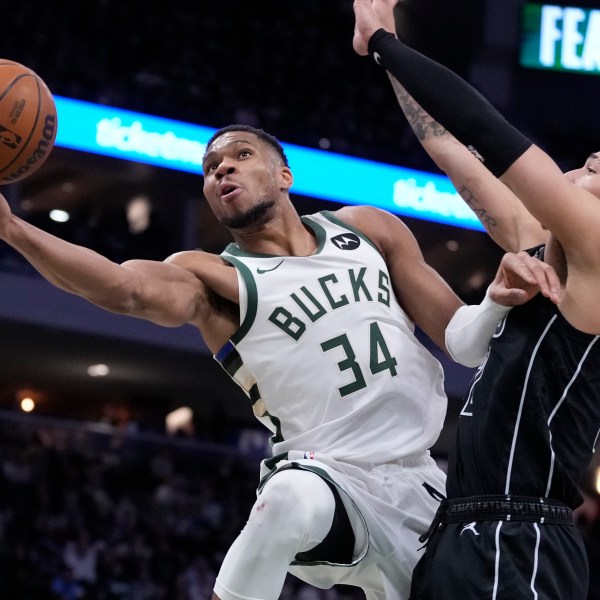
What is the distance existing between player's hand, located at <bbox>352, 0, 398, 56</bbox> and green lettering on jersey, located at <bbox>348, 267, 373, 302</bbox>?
70 centimetres

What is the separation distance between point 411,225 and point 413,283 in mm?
10344

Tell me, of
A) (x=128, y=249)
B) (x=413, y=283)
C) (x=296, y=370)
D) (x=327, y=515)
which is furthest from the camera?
(x=128, y=249)

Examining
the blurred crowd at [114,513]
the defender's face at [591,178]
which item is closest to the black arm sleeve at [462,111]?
the defender's face at [591,178]

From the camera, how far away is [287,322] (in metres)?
3.31

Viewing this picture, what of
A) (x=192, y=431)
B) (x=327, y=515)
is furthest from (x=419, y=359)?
(x=192, y=431)

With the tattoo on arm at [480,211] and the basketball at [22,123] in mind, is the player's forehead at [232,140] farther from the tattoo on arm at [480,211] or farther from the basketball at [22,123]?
the tattoo on arm at [480,211]

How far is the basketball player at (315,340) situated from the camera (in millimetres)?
2863

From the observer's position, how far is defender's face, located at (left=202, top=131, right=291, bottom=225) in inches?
141

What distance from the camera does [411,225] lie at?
1380 centimetres

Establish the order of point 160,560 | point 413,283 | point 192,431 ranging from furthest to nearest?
point 192,431
point 160,560
point 413,283

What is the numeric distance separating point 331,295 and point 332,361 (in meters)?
0.23

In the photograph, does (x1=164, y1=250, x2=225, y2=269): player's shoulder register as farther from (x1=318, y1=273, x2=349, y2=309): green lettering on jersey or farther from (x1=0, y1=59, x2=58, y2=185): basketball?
(x1=0, y1=59, x2=58, y2=185): basketball

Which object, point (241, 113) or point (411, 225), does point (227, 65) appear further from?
point (411, 225)

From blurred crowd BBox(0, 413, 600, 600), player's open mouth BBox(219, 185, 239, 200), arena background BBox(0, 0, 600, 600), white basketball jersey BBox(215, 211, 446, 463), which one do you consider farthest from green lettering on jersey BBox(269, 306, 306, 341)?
arena background BBox(0, 0, 600, 600)
